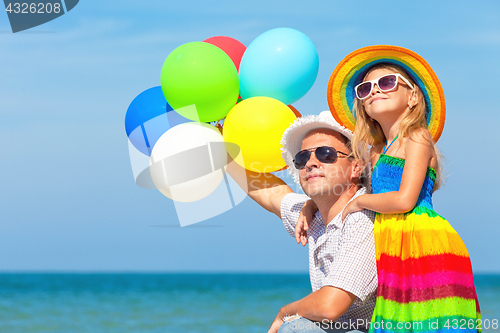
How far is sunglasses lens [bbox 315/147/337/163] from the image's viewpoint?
9.78ft

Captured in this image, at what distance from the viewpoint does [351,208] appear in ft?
9.15

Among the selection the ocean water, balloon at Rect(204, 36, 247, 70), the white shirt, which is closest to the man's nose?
the white shirt

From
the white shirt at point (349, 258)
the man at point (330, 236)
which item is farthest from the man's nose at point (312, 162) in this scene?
the white shirt at point (349, 258)

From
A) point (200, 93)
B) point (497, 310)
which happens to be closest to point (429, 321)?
point (200, 93)

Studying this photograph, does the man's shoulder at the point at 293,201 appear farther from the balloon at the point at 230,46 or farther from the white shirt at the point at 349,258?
the balloon at the point at 230,46

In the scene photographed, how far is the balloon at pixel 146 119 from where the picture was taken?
143 inches

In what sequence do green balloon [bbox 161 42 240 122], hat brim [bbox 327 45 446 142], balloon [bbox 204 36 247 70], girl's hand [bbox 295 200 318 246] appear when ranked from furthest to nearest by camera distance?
balloon [bbox 204 36 247 70]
green balloon [bbox 161 42 240 122]
girl's hand [bbox 295 200 318 246]
hat brim [bbox 327 45 446 142]

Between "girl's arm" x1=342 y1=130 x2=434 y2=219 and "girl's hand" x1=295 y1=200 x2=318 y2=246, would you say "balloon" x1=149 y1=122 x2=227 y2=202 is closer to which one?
"girl's hand" x1=295 y1=200 x2=318 y2=246

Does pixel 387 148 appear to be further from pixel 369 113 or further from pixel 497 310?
pixel 497 310

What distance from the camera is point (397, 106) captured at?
2854 mm

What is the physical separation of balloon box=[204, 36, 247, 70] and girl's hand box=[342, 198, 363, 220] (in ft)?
5.51

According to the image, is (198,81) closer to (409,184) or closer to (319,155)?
(319,155)

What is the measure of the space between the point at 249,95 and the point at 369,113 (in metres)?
1.04

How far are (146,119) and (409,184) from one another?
1939mm
